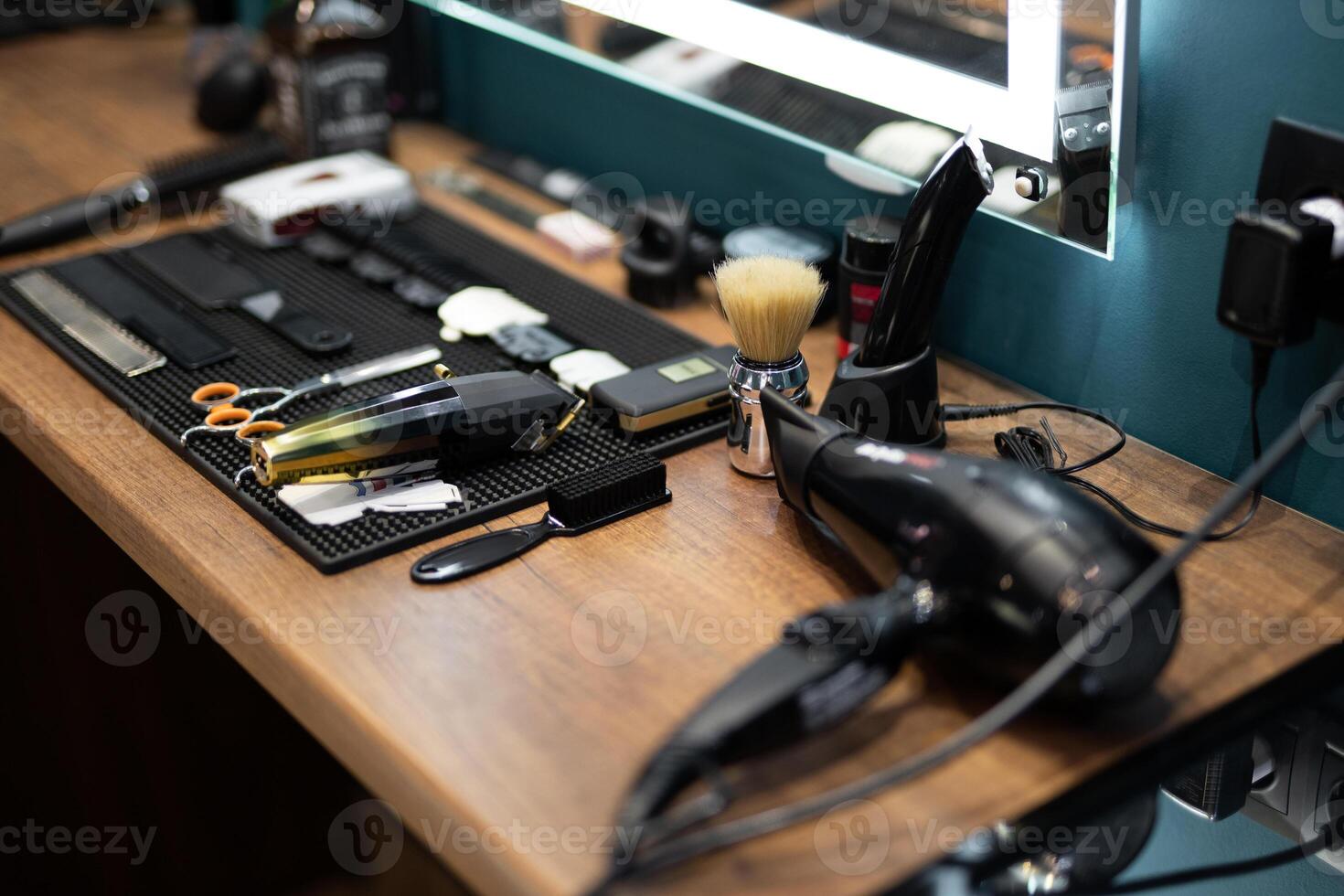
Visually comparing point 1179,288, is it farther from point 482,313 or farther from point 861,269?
point 482,313

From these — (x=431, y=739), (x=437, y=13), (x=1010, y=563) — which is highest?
(x=437, y=13)

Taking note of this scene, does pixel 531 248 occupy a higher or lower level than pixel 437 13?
lower

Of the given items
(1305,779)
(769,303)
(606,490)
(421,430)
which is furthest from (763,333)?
(1305,779)

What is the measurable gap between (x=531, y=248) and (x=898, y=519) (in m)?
0.74

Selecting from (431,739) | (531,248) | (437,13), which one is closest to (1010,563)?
(431,739)

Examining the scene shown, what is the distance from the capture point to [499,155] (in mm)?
1635

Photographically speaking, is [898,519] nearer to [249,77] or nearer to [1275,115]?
[1275,115]

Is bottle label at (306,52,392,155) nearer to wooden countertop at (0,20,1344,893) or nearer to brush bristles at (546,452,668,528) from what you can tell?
wooden countertop at (0,20,1344,893)

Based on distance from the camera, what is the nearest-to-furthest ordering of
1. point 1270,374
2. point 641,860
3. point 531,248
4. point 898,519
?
point 641,860 → point 898,519 → point 1270,374 → point 531,248

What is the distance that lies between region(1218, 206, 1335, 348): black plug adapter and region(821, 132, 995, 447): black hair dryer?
7.1 inches

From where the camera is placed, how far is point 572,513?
948 mm

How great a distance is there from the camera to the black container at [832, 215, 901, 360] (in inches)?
43.5

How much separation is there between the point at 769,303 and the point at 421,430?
0.28m

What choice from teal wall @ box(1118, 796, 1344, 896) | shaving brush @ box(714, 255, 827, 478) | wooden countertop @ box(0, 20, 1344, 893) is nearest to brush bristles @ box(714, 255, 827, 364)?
shaving brush @ box(714, 255, 827, 478)
